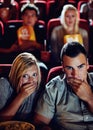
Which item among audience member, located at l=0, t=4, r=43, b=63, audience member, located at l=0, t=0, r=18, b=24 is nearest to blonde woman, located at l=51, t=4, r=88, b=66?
audience member, located at l=0, t=4, r=43, b=63

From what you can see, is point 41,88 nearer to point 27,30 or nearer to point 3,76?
point 3,76

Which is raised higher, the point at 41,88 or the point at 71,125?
the point at 41,88

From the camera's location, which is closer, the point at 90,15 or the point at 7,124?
the point at 7,124

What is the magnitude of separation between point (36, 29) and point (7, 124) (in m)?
1.63

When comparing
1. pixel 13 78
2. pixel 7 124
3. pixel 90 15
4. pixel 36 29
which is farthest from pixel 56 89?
pixel 90 15

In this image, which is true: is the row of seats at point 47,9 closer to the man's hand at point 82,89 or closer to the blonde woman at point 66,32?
the blonde woman at point 66,32

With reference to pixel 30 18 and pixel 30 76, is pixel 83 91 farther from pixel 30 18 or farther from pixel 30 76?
pixel 30 18

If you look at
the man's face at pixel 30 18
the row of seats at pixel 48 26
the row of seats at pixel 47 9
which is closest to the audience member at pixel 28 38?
the man's face at pixel 30 18

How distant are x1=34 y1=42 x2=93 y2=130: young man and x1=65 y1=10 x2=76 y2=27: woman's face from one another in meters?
1.15

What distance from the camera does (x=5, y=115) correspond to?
1.46 metres

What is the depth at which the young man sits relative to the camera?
4.75 feet

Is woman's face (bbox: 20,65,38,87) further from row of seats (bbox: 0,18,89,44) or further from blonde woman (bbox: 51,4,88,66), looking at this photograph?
row of seats (bbox: 0,18,89,44)

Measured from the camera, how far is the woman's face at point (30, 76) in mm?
1487

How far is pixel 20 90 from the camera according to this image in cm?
149
